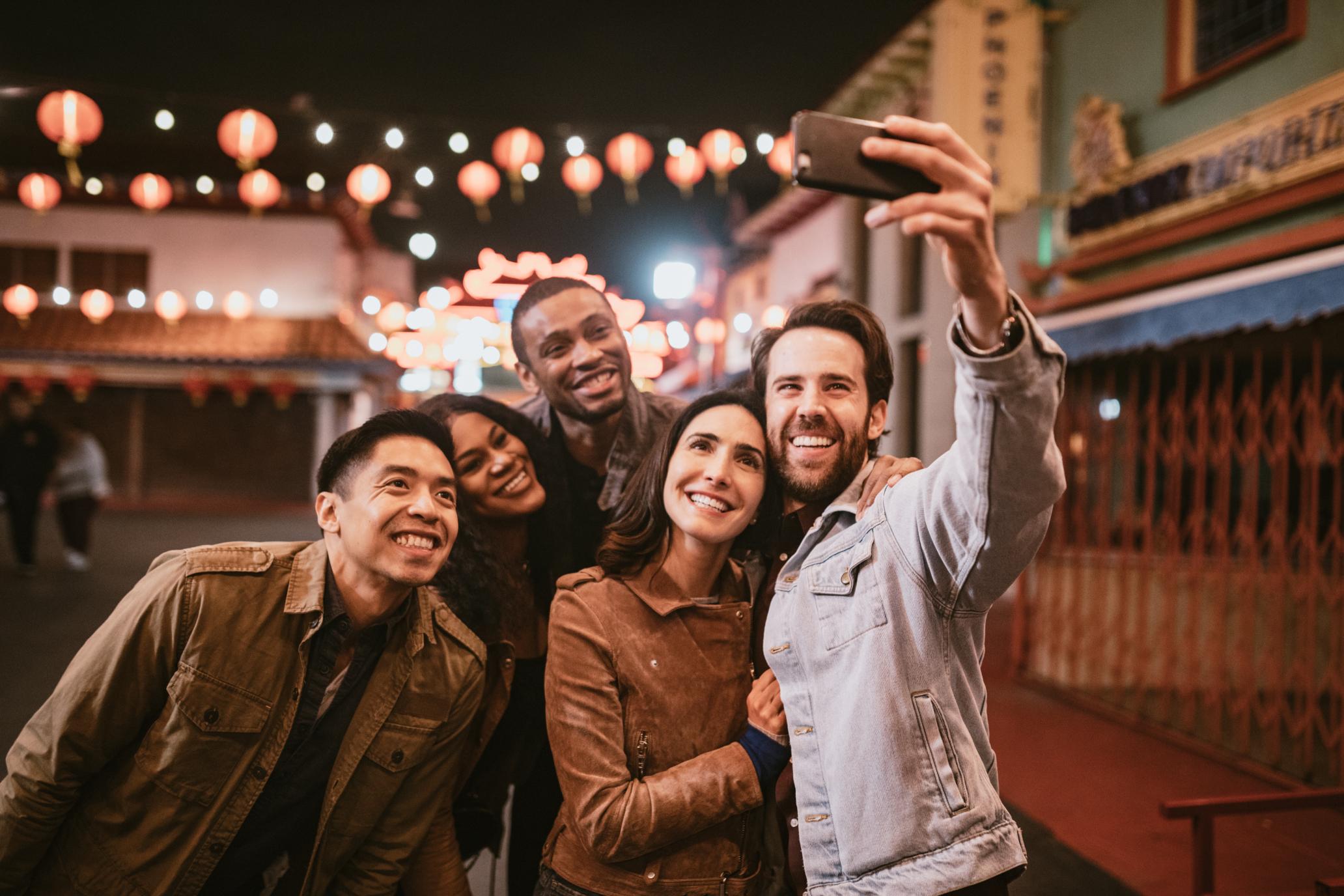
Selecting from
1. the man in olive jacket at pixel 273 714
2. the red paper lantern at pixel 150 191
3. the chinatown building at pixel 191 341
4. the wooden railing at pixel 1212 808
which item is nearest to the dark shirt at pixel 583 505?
the man in olive jacket at pixel 273 714

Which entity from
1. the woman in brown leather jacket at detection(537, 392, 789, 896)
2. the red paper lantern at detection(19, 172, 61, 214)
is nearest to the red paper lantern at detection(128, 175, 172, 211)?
the red paper lantern at detection(19, 172, 61, 214)

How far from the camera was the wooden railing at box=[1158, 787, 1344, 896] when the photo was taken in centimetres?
290

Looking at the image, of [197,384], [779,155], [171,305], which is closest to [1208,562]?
[779,155]

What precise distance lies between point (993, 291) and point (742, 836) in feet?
5.00

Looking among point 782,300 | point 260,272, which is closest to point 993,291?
point 782,300

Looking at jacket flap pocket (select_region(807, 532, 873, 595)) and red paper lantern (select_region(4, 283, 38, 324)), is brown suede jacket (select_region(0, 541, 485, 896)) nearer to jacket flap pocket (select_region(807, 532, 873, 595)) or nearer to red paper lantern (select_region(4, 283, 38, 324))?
jacket flap pocket (select_region(807, 532, 873, 595))

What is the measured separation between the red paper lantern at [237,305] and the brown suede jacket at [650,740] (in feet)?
72.1

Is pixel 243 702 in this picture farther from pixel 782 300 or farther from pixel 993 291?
pixel 782 300

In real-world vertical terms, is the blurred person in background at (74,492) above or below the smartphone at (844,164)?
below

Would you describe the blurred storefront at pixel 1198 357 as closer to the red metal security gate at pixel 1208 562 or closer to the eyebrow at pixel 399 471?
the red metal security gate at pixel 1208 562

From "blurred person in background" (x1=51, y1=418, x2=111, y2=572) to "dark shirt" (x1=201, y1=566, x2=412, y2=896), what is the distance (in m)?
10.1

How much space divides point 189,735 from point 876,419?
1997 mm

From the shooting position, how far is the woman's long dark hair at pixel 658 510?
91.9 inches

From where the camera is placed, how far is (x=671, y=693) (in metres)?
2.20
